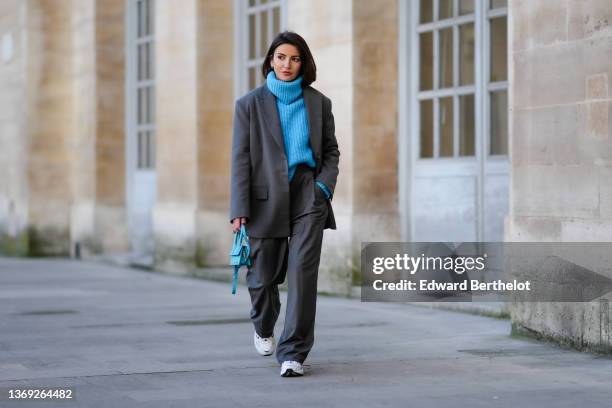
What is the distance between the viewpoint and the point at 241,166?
273 inches

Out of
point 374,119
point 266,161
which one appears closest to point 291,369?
point 266,161

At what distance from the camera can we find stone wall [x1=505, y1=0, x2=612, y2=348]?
7617 mm

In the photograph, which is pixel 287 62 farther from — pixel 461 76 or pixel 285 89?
pixel 461 76

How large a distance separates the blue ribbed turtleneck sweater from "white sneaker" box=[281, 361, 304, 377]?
919 millimetres

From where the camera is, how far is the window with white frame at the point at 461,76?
10.7 m

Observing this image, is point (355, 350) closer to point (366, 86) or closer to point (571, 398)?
point (571, 398)

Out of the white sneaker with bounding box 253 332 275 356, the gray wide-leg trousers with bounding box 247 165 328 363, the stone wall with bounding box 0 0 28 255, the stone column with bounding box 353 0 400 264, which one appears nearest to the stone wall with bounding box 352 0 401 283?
the stone column with bounding box 353 0 400 264

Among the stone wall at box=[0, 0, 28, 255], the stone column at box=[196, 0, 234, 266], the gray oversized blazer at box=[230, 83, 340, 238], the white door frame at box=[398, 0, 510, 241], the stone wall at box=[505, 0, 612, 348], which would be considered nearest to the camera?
the gray oversized blazer at box=[230, 83, 340, 238]

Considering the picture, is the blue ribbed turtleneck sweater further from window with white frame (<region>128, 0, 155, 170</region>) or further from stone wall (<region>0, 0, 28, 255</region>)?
stone wall (<region>0, 0, 28, 255</region>)

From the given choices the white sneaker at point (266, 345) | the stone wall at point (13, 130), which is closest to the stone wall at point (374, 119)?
the white sneaker at point (266, 345)

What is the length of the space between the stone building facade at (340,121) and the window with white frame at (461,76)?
0.02 m

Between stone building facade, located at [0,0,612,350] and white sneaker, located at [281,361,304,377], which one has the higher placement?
stone building facade, located at [0,0,612,350]

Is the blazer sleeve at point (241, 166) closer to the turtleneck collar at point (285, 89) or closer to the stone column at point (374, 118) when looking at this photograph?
the turtleneck collar at point (285, 89)

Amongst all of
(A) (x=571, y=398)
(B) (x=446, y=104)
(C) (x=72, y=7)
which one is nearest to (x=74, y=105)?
(C) (x=72, y=7)
